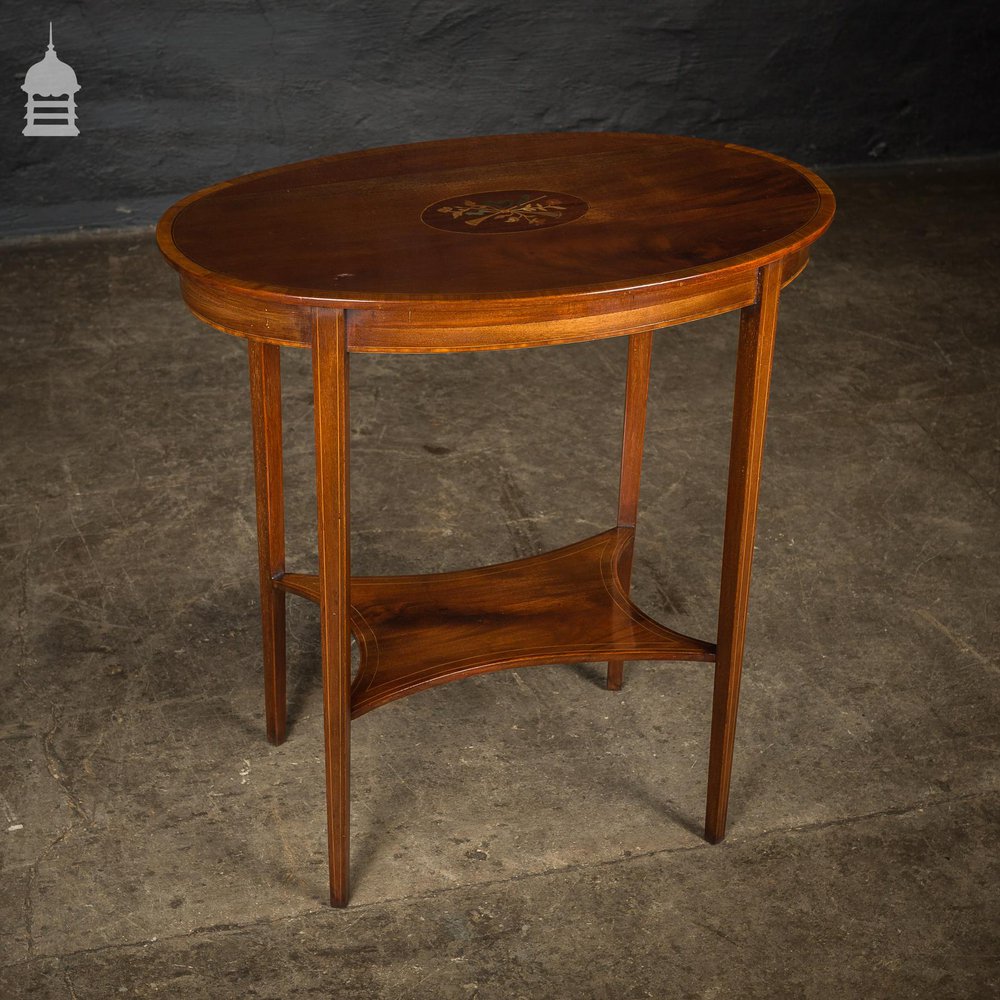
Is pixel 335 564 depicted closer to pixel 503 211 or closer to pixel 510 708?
pixel 503 211

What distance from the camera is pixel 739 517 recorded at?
77.2 inches

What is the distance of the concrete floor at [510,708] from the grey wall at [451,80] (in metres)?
1.29

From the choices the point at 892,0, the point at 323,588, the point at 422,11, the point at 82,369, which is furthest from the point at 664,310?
the point at 892,0

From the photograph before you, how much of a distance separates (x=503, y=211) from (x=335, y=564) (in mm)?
585

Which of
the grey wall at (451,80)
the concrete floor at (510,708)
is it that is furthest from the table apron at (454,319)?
the grey wall at (451,80)

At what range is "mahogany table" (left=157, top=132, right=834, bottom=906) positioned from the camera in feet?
5.36

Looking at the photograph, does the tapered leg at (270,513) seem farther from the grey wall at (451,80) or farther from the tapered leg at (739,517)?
the grey wall at (451,80)

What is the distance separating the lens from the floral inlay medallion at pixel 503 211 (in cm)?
188

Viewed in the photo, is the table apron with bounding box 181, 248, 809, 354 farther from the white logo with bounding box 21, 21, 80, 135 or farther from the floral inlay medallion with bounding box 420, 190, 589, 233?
the white logo with bounding box 21, 21, 80, 135

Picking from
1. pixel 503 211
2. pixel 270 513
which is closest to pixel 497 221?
pixel 503 211

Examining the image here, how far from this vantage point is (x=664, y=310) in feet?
5.59

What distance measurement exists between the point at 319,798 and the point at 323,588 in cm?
60

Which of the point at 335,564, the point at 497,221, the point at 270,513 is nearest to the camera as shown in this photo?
the point at 335,564

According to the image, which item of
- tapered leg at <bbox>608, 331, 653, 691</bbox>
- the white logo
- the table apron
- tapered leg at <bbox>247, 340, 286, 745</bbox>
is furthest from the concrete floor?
the white logo
